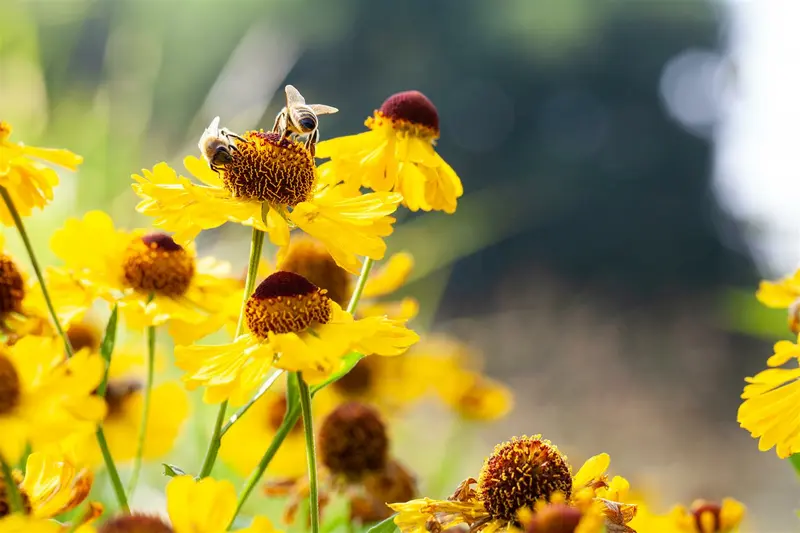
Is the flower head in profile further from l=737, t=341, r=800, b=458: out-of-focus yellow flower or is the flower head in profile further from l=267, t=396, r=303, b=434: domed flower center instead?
l=267, t=396, r=303, b=434: domed flower center

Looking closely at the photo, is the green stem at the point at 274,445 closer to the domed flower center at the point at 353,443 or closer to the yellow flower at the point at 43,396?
the yellow flower at the point at 43,396

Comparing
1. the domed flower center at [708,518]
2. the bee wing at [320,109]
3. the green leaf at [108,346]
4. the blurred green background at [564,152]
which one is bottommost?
the domed flower center at [708,518]

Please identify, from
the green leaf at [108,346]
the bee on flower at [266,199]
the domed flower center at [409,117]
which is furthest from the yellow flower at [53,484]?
the domed flower center at [409,117]

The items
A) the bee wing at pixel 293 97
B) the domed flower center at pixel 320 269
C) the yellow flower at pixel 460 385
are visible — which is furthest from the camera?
the yellow flower at pixel 460 385

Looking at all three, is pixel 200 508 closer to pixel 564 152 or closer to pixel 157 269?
pixel 157 269

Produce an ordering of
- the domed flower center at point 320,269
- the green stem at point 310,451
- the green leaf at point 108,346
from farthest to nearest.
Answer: the domed flower center at point 320,269
the green leaf at point 108,346
the green stem at point 310,451

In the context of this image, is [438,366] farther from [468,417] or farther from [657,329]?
[657,329]

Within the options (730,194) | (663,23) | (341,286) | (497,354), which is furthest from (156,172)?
(663,23)
